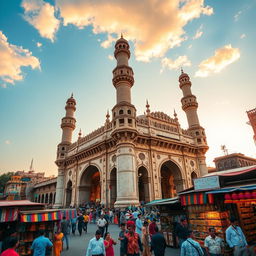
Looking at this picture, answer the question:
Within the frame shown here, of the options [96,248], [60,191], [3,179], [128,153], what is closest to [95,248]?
[96,248]

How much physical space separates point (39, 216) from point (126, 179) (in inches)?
550

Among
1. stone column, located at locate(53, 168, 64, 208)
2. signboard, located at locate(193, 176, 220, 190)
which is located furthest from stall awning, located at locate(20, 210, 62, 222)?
stone column, located at locate(53, 168, 64, 208)

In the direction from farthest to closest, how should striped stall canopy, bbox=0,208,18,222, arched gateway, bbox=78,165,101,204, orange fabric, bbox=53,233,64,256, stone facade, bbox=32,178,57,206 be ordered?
stone facade, bbox=32,178,57,206, arched gateway, bbox=78,165,101,204, striped stall canopy, bbox=0,208,18,222, orange fabric, bbox=53,233,64,256

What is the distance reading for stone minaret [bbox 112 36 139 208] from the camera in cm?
2155

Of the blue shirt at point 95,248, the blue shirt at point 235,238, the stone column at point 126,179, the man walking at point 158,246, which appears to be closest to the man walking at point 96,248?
the blue shirt at point 95,248

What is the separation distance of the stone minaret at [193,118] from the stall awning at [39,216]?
2993cm

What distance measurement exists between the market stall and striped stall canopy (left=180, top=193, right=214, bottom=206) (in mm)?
680

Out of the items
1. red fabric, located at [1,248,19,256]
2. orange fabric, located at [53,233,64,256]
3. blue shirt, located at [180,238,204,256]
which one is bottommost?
orange fabric, located at [53,233,64,256]

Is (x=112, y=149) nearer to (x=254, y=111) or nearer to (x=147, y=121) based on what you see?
(x=147, y=121)

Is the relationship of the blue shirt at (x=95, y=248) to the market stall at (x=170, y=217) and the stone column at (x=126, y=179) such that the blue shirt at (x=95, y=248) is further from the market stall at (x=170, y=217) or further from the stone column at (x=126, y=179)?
the stone column at (x=126, y=179)

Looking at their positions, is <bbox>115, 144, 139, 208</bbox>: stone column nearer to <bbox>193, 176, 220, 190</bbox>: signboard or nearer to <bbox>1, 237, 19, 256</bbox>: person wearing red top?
<bbox>193, 176, 220, 190</bbox>: signboard

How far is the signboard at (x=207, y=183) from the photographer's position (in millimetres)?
8797

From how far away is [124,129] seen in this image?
77.8 feet

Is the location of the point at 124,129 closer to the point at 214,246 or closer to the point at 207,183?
the point at 207,183
